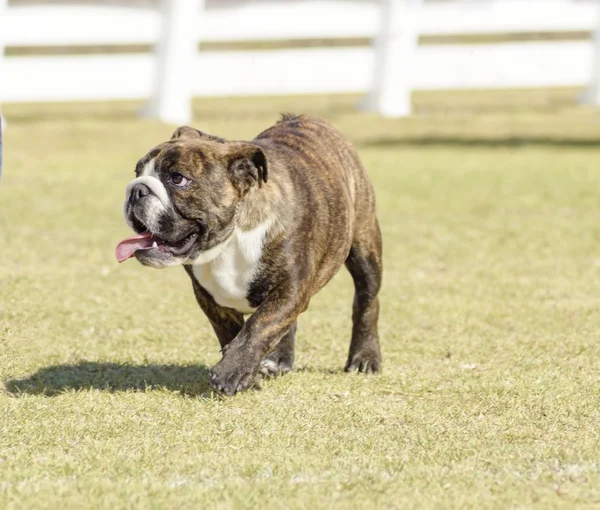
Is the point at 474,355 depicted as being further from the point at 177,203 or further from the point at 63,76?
the point at 63,76

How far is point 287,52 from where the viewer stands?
24891mm

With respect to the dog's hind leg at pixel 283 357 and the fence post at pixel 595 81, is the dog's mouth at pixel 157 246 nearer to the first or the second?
the dog's hind leg at pixel 283 357

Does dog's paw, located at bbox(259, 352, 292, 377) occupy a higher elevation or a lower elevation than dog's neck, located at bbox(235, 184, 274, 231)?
lower

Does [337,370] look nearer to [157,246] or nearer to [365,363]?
[365,363]

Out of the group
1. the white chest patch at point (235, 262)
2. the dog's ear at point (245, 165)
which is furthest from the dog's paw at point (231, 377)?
the dog's ear at point (245, 165)

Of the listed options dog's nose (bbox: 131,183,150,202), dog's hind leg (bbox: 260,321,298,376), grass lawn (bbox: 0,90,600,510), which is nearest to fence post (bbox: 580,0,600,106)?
grass lawn (bbox: 0,90,600,510)

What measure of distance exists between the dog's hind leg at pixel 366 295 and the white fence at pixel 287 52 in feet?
44.3

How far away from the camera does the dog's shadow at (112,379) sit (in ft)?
25.1

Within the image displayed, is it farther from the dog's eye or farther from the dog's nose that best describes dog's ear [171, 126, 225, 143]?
the dog's nose

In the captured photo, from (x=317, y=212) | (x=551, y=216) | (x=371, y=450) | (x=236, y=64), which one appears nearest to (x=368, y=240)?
(x=317, y=212)

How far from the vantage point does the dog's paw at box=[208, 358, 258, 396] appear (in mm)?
6957

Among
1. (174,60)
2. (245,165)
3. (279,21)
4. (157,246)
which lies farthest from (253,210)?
(279,21)

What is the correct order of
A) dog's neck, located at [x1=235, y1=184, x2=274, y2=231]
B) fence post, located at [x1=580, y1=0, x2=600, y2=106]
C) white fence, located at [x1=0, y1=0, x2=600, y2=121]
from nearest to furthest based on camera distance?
dog's neck, located at [x1=235, y1=184, x2=274, y2=231], white fence, located at [x1=0, y1=0, x2=600, y2=121], fence post, located at [x1=580, y1=0, x2=600, y2=106]

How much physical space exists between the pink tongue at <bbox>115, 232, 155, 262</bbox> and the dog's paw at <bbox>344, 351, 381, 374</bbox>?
2.00 metres
